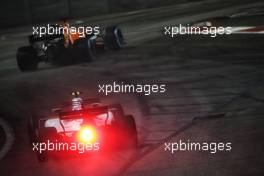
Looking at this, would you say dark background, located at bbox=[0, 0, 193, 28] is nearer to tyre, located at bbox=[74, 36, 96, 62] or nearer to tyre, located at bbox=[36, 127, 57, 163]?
tyre, located at bbox=[74, 36, 96, 62]

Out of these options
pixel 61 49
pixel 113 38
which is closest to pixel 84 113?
pixel 61 49

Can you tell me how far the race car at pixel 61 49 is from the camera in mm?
20000

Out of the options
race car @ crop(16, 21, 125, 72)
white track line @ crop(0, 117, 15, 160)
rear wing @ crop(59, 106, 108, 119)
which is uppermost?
rear wing @ crop(59, 106, 108, 119)

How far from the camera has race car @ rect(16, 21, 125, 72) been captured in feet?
65.6

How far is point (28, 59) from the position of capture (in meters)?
20.8

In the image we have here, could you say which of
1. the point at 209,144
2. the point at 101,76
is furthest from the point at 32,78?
the point at 209,144

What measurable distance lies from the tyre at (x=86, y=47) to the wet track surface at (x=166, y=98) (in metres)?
0.45

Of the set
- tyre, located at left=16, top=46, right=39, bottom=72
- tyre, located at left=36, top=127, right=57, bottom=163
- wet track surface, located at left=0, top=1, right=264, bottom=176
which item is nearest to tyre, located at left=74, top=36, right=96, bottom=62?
wet track surface, located at left=0, top=1, right=264, bottom=176

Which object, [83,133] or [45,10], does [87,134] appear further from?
[45,10]

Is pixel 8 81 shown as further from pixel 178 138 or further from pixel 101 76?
pixel 178 138

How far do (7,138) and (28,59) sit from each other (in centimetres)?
917

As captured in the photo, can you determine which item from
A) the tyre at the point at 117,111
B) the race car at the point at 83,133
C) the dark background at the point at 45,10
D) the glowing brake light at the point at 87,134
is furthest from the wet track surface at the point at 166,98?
the dark background at the point at 45,10

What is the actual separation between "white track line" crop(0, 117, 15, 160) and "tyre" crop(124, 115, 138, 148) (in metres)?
2.62

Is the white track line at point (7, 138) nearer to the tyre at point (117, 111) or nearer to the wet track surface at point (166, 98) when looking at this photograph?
the wet track surface at point (166, 98)
